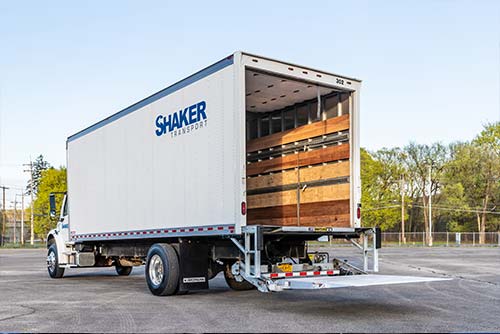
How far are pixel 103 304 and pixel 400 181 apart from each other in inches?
2539

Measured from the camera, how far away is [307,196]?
11625 millimetres

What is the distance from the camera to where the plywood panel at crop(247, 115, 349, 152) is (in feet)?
37.0

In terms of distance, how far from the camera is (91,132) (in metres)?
15.2

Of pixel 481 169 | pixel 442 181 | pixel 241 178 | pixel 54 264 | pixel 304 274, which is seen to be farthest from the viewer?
pixel 442 181

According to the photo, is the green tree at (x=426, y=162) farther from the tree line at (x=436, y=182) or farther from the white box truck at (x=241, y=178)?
the white box truck at (x=241, y=178)

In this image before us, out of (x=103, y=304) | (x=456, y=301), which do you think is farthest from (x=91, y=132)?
(x=456, y=301)

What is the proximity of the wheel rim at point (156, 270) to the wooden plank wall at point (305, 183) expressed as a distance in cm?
227

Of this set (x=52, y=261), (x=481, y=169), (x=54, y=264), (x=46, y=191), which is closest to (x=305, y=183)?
(x=54, y=264)

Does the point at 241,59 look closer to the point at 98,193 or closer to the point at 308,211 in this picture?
the point at 308,211

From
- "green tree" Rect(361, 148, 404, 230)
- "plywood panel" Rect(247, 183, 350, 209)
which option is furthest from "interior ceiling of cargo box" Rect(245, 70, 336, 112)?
"green tree" Rect(361, 148, 404, 230)

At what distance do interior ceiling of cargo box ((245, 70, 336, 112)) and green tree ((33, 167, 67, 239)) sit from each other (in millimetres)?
55788

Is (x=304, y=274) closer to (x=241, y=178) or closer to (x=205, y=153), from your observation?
(x=241, y=178)

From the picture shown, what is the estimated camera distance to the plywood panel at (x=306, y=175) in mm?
11303

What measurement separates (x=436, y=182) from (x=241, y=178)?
67.6 meters
